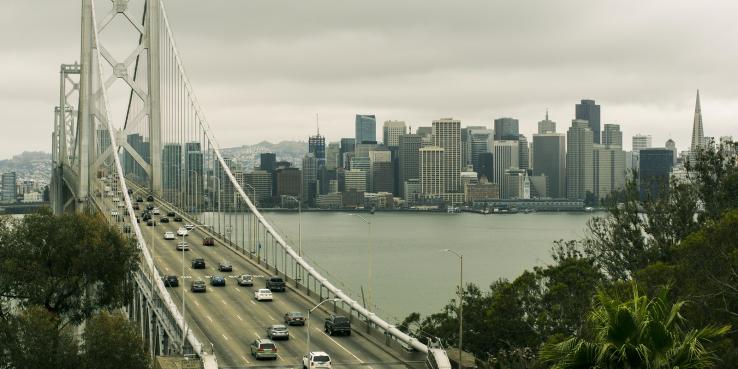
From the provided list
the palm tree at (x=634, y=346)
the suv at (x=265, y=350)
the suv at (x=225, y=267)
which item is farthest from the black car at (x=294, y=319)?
the palm tree at (x=634, y=346)

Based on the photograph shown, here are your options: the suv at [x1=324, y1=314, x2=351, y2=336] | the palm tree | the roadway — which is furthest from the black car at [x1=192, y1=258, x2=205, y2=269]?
the palm tree

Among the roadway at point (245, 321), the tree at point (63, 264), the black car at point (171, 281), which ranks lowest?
the roadway at point (245, 321)

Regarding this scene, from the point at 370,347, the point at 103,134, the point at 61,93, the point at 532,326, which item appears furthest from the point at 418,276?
the point at 370,347

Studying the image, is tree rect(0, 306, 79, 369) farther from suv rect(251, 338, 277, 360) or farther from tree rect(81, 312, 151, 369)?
suv rect(251, 338, 277, 360)

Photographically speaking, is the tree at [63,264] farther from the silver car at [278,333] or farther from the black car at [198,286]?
the silver car at [278,333]

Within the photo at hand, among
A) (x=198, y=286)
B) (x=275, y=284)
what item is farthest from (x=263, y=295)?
(x=198, y=286)

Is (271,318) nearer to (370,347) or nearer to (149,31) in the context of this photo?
(370,347)

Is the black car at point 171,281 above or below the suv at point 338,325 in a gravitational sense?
above
